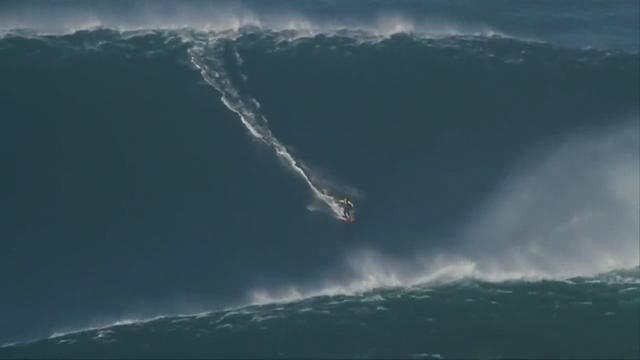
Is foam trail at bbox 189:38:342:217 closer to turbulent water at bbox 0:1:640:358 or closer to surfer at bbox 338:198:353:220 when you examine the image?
turbulent water at bbox 0:1:640:358

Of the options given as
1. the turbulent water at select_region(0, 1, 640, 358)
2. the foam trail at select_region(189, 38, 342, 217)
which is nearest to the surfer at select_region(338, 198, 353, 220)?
the foam trail at select_region(189, 38, 342, 217)

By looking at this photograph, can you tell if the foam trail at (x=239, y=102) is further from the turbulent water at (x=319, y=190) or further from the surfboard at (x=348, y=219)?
the surfboard at (x=348, y=219)

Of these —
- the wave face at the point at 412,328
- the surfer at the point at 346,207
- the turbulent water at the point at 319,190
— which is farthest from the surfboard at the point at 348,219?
the wave face at the point at 412,328

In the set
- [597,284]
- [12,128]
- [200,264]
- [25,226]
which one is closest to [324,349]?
[200,264]

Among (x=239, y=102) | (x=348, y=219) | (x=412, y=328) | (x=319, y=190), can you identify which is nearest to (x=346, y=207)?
(x=348, y=219)

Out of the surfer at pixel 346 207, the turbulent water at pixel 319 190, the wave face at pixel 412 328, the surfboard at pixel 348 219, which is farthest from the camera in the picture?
the surfer at pixel 346 207

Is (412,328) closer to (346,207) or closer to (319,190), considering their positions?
(346,207)
